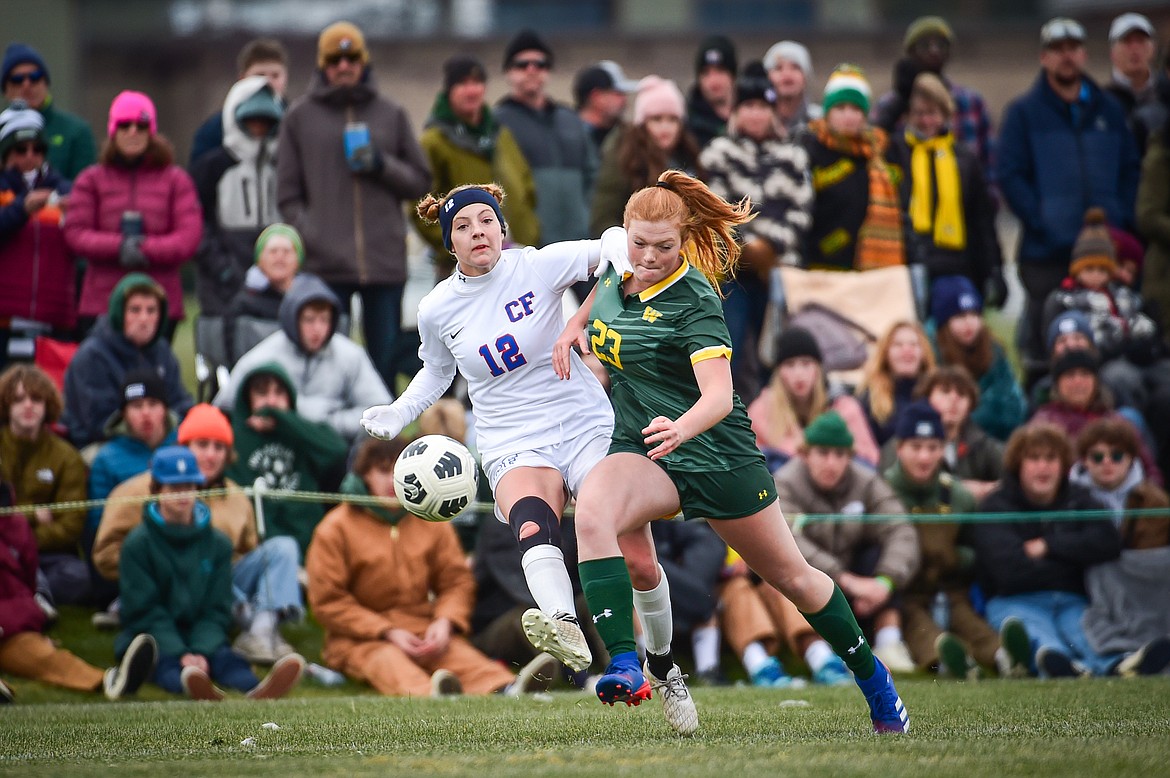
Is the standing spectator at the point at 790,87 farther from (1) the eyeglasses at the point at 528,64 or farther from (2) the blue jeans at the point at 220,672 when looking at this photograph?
(2) the blue jeans at the point at 220,672

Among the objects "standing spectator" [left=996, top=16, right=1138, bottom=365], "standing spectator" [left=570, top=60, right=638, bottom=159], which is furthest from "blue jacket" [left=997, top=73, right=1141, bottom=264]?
"standing spectator" [left=570, top=60, right=638, bottom=159]

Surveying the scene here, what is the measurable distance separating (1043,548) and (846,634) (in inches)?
160

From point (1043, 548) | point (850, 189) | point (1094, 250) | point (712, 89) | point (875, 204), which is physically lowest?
point (1043, 548)

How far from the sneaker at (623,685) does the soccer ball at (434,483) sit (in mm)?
1183

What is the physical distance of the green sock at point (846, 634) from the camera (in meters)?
6.81

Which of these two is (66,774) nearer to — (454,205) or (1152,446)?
(454,205)

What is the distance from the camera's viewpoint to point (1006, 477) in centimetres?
1083

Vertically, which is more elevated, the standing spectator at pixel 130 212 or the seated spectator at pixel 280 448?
the standing spectator at pixel 130 212

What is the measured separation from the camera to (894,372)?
11945 millimetres

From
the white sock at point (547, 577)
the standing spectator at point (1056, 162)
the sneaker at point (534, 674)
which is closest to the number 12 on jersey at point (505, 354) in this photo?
the white sock at point (547, 577)

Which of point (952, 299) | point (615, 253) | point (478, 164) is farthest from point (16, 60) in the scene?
point (952, 299)

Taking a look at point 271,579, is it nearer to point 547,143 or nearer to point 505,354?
point 505,354

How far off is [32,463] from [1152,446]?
25.3 ft

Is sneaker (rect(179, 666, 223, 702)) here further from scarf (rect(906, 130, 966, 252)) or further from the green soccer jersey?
scarf (rect(906, 130, 966, 252))
